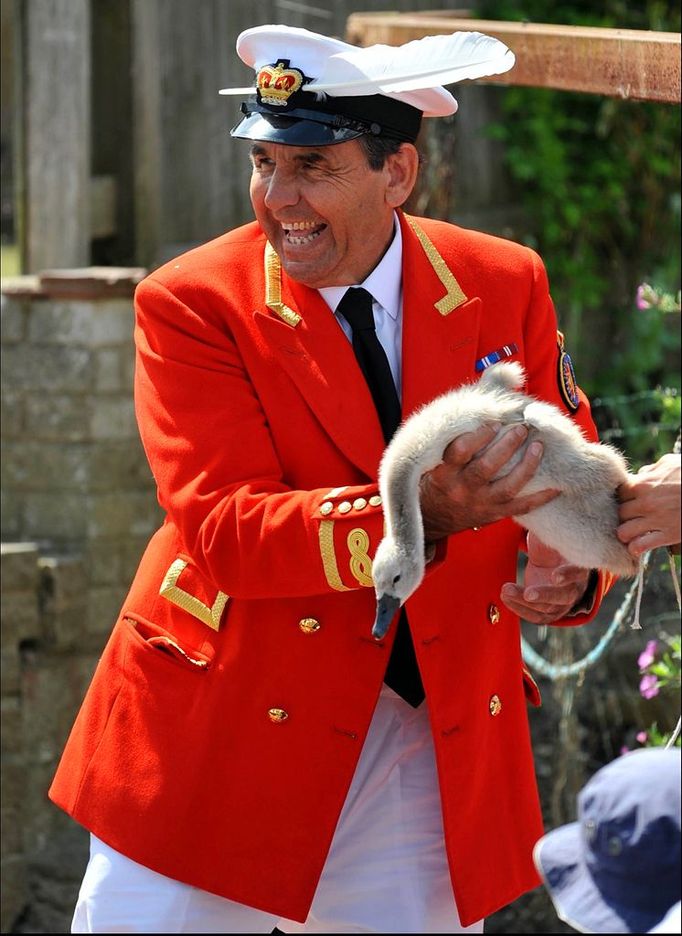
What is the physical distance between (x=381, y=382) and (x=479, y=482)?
1.67 feet

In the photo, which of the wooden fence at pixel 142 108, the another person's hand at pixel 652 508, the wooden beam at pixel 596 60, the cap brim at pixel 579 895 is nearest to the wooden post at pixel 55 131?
the wooden fence at pixel 142 108

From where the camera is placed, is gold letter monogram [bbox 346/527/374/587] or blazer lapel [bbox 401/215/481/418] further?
blazer lapel [bbox 401/215/481/418]

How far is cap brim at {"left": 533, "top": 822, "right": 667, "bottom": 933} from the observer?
2.30m

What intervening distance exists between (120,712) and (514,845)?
87cm

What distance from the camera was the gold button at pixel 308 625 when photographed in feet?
10.2

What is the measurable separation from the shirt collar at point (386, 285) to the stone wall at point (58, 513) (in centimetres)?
228

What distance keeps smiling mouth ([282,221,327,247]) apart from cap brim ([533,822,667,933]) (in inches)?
51.1

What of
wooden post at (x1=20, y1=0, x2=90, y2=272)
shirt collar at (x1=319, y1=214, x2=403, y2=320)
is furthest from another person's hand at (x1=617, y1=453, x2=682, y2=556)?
wooden post at (x1=20, y1=0, x2=90, y2=272)

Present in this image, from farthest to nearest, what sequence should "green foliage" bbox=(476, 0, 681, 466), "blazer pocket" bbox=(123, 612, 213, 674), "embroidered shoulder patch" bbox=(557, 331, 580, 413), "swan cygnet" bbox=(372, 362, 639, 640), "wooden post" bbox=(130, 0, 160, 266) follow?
"green foliage" bbox=(476, 0, 681, 466) → "wooden post" bbox=(130, 0, 160, 266) → "embroidered shoulder patch" bbox=(557, 331, 580, 413) → "blazer pocket" bbox=(123, 612, 213, 674) → "swan cygnet" bbox=(372, 362, 639, 640)

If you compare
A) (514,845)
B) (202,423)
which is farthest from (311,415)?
(514,845)

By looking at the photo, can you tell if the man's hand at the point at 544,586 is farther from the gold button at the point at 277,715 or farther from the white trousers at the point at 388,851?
the gold button at the point at 277,715

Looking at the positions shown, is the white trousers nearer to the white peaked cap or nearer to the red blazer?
the red blazer

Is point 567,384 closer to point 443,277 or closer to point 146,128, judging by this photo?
point 443,277

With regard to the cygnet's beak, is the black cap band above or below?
above
